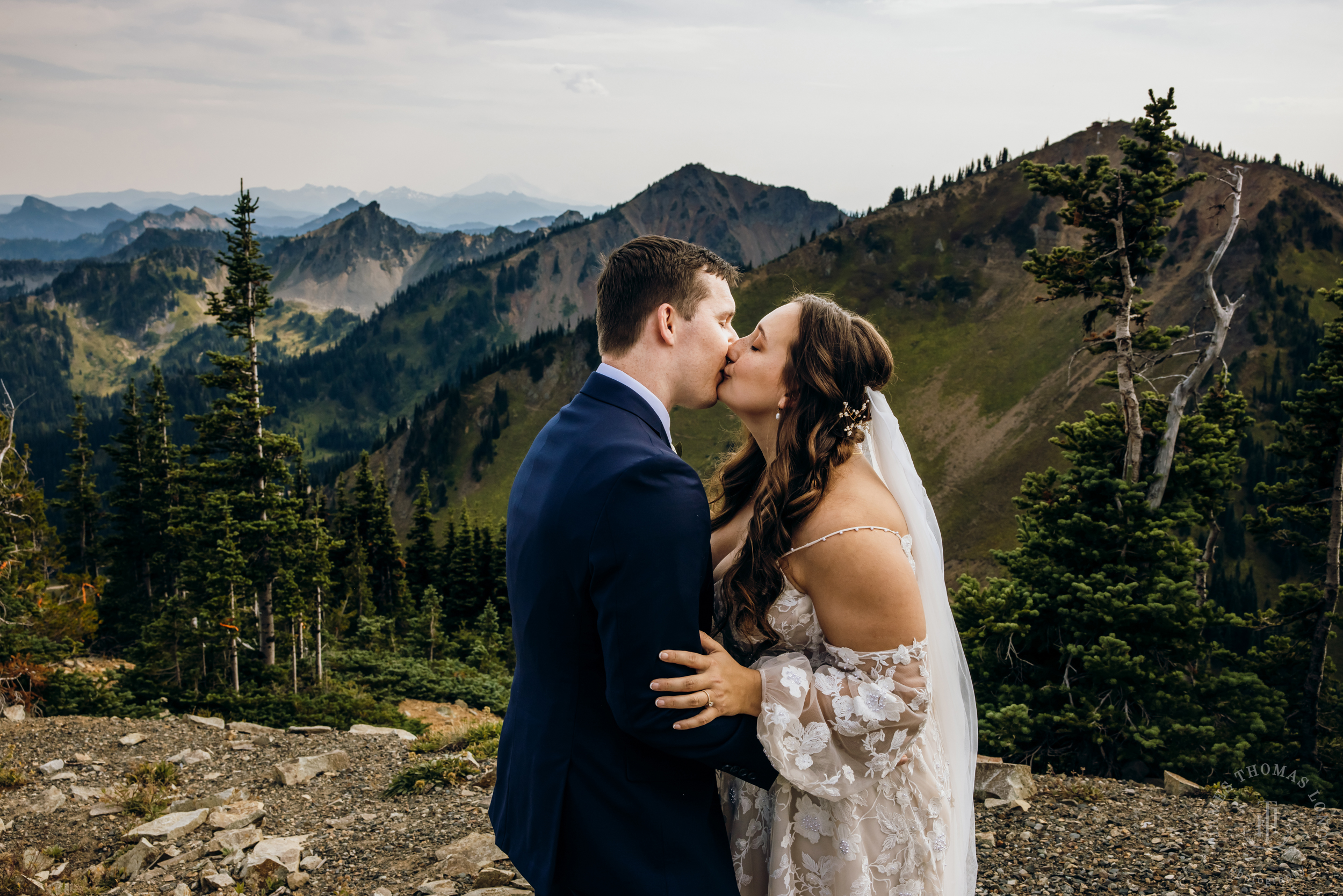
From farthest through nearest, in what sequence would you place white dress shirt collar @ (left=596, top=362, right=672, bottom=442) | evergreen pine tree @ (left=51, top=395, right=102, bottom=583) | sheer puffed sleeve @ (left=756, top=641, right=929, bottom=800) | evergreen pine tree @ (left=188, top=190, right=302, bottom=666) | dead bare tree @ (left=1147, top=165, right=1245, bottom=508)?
evergreen pine tree @ (left=51, top=395, right=102, bottom=583) < evergreen pine tree @ (left=188, top=190, right=302, bottom=666) < dead bare tree @ (left=1147, top=165, right=1245, bottom=508) < white dress shirt collar @ (left=596, top=362, right=672, bottom=442) < sheer puffed sleeve @ (left=756, top=641, right=929, bottom=800)

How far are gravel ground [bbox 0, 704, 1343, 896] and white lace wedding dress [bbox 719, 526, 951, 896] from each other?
446 cm

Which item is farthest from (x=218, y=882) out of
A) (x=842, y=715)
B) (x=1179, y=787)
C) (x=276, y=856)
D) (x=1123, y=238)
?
(x=1123, y=238)

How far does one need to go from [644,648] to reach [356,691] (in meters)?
28.6

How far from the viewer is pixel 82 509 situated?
62562mm

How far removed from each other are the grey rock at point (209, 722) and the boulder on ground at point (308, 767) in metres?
4.26

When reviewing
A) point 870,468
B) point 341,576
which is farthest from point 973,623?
point 341,576

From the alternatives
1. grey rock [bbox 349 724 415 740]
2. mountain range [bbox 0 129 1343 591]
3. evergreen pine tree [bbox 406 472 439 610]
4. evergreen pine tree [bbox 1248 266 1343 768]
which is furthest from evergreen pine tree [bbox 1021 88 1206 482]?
mountain range [bbox 0 129 1343 591]

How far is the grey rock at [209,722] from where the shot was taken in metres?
16.3

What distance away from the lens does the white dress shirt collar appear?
3523 millimetres

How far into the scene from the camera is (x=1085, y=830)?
927 centimetres

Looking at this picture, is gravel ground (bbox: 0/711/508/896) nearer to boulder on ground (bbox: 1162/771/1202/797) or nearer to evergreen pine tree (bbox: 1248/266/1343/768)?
boulder on ground (bbox: 1162/771/1202/797)

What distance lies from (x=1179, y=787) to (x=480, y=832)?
9.73 meters

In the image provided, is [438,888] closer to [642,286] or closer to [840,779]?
[840,779]

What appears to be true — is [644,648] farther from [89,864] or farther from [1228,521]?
[1228,521]
